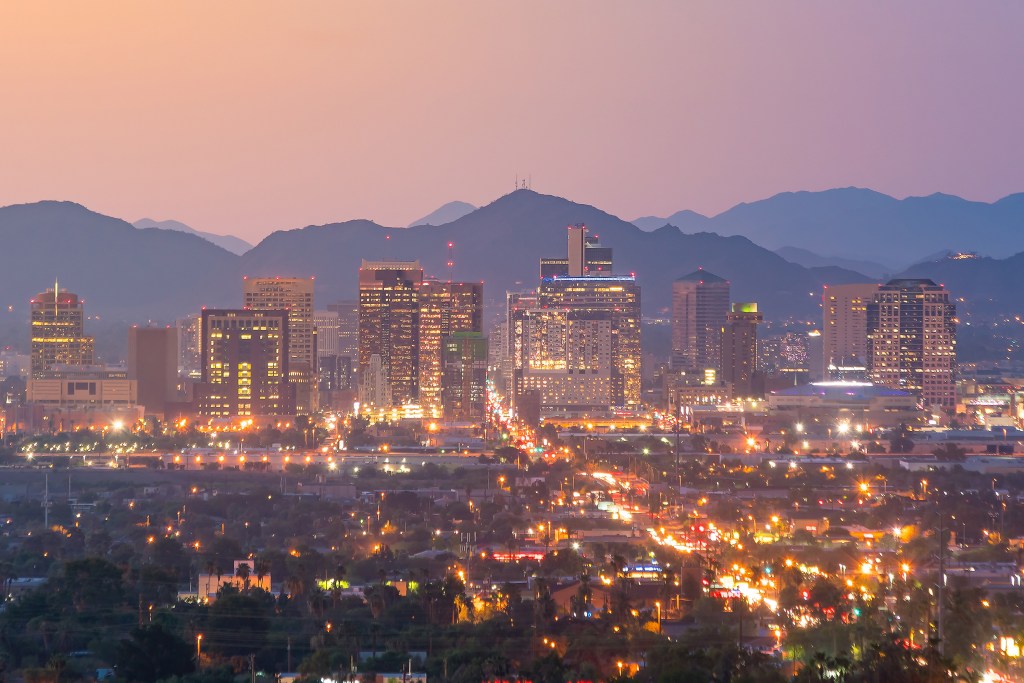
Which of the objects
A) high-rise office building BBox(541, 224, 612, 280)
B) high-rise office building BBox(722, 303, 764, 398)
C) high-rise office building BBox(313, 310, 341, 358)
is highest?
high-rise office building BBox(541, 224, 612, 280)

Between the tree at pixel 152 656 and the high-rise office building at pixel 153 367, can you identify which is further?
the high-rise office building at pixel 153 367

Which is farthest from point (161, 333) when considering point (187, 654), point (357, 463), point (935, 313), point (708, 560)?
point (187, 654)

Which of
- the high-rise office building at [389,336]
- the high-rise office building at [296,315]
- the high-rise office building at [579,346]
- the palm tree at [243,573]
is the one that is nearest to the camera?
the palm tree at [243,573]

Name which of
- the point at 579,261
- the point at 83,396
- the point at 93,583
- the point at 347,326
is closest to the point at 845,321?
the point at 579,261

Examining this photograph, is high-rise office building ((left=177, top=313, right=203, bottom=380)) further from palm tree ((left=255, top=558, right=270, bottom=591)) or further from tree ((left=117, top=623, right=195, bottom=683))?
tree ((left=117, top=623, right=195, bottom=683))

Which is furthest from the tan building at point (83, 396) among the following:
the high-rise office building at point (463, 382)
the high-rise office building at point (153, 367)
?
the high-rise office building at point (463, 382)

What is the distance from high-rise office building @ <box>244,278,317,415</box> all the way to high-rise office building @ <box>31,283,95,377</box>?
37.1 ft

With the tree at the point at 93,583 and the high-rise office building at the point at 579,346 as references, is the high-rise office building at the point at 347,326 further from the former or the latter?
the tree at the point at 93,583

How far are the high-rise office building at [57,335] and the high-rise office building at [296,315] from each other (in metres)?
11.3

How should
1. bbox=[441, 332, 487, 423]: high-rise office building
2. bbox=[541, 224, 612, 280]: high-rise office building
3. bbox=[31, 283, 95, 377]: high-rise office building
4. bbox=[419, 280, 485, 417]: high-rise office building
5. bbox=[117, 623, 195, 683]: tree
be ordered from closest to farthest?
1. bbox=[117, 623, 195, 683]: tree
2. bbox=[441, 332, 487, 423]: high-rise office building
3. bbox=[419, 280, 485, 417]: high-rise office building
4. bbox=[31, 283, 95, 377]: high-rise office building
5. bbox=[541, 224, 612, 280]: high-rise office building

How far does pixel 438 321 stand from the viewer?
4828 inches

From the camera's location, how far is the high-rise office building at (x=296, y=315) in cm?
11794

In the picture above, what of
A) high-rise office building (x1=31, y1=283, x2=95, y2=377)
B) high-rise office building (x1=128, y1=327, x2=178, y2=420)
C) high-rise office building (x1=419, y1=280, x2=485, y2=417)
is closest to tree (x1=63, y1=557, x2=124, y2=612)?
Answer: high-rise office building (x1=128, y1=327, x2=178, y2=420)

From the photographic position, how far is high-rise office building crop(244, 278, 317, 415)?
118 m
